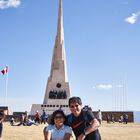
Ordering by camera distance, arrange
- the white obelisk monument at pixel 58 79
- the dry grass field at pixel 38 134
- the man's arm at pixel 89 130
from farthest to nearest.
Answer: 1. the white obelisk monument at pixel 58 79
2. the dry grass field at pixel 38 134
3. the man's arm at pixel 89 130

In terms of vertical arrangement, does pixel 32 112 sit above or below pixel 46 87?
below

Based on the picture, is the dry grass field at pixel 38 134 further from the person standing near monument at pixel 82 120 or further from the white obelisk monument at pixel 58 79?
the white obelisk monument at pixel 58 79

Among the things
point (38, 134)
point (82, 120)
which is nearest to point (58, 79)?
point (38, 134)

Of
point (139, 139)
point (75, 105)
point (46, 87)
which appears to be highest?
point (46, 87)

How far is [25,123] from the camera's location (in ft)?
89.6

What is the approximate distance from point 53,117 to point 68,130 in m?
0.27

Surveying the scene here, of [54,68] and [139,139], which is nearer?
[139,139]

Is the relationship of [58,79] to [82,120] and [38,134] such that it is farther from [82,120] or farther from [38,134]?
[82,120]

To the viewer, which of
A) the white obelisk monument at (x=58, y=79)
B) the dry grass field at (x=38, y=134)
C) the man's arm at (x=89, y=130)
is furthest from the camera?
the white obelisk monument at (x=58, y=79)

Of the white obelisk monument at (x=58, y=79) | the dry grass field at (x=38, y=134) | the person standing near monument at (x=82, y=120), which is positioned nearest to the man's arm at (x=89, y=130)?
the person standing near monument at (x=82, y=120)

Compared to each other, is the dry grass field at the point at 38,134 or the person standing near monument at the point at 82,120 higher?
the person standing near monument at the point at 82,120

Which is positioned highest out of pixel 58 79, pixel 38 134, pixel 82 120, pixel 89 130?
pixel 58 79

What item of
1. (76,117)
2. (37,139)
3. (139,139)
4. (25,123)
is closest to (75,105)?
(76,117)

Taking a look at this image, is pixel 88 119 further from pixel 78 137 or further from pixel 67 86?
pixel 67 86
